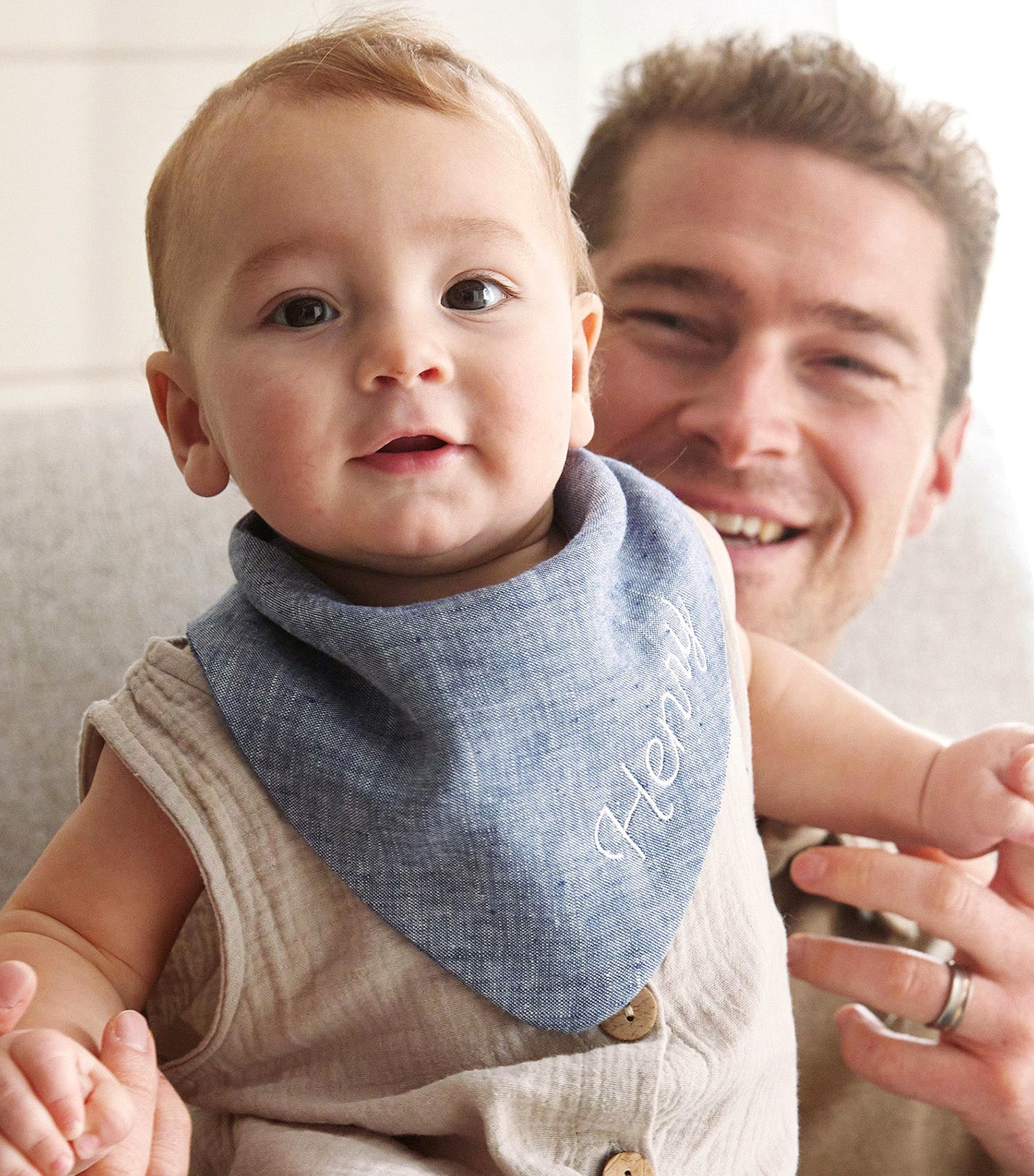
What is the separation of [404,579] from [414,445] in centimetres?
12

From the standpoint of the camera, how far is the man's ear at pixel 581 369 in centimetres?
98

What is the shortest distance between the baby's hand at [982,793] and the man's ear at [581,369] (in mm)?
403

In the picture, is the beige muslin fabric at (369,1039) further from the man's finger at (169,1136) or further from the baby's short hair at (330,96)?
the baby's short hair at (330,96)

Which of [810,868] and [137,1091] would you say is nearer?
[137,1091]

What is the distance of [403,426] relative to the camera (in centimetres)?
80

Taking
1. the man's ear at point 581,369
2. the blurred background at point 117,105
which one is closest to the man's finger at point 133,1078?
the man's ear at point 581,369

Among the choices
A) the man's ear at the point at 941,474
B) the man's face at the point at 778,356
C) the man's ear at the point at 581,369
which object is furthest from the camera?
the man's ear at the point at 941,474

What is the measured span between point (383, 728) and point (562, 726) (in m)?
0.12

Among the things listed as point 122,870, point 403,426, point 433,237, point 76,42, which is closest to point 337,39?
point 433,237

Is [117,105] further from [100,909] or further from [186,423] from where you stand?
[100,909]

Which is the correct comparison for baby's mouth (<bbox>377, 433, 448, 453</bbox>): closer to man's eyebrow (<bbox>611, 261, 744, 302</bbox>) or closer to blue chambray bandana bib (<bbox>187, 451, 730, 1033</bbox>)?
blue chambray bandana bib (<bbox>187, 451, 730, 1033</bbox>)

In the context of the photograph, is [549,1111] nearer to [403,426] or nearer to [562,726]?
[562,726]

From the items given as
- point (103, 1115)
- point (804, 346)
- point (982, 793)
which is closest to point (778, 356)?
point (804, 346)

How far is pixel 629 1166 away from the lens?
82cm
